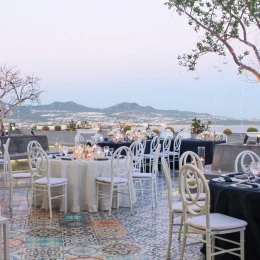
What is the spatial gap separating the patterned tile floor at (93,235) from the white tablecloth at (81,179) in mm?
189

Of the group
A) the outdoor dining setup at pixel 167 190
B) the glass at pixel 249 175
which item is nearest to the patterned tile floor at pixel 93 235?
the outdoor dining setup at pixel 167 190

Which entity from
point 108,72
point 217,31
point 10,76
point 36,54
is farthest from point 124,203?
point 108,72

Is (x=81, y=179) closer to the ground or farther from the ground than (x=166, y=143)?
closer to the ground

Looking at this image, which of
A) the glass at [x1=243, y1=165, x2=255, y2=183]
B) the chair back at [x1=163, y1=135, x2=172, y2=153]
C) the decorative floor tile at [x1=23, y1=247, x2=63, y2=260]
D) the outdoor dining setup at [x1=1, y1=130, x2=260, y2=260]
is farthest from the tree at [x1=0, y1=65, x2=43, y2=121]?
the glass at [x1=243, y1=165, x2=255, y2=183]

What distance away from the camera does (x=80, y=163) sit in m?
6.85

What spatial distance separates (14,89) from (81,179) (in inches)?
354

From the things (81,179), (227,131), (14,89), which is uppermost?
(14,89)

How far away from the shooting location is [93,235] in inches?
215

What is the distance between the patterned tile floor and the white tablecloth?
19 cm

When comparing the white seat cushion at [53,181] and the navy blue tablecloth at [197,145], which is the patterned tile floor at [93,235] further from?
the navy blue tablecloth at [197,145]

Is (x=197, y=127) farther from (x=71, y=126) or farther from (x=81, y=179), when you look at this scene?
(x=81, y=179)

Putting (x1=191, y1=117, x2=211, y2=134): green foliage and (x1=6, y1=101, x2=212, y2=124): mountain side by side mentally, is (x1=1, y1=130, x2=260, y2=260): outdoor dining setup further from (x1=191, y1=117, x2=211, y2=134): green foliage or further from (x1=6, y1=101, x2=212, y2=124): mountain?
(x1=6, y1=101, x2=212, y2=124): mountain

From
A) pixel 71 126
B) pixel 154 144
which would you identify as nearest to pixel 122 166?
pixel 154 144

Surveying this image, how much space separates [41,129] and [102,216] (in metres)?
15.7
